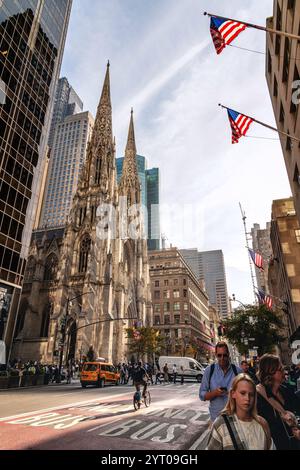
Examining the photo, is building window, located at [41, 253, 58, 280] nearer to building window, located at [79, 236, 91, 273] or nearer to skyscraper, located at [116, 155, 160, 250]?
building window, located at [79, 236, 91, 273]

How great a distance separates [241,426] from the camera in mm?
2650

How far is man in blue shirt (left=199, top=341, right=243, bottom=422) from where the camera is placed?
14.5 feet

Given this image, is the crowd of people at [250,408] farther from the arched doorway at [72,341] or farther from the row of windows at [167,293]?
the row of windows at [167,293]

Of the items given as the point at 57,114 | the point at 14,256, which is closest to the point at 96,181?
the point at 14,256

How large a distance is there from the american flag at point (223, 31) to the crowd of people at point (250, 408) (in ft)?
34.1

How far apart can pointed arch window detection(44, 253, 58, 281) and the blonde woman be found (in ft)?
172

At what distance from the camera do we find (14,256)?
2667cm

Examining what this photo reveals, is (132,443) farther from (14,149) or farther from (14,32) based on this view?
(14,32)

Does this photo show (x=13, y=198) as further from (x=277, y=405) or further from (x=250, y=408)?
(x=250, y=408)

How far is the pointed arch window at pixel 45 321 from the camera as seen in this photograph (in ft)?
150

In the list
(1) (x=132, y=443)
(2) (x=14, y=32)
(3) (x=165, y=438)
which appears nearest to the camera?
(1) (x=132, y=443)

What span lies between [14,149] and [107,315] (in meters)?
25.3

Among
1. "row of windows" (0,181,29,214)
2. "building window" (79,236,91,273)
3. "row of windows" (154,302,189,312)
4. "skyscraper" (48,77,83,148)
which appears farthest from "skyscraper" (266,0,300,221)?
"skyscraper" (48,77,83,148)

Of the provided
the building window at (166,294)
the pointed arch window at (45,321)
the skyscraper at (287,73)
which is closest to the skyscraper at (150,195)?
the building window at (166,294)
